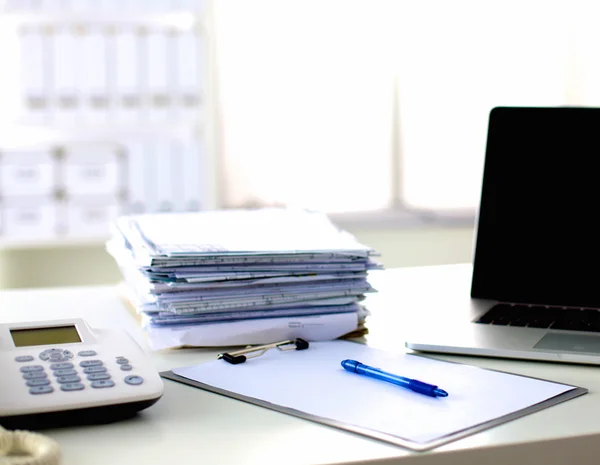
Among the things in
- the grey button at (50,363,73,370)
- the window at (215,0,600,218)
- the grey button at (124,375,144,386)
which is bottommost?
the grey button at (124,375,144,386)

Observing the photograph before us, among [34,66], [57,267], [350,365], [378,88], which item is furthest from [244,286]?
[378,88]

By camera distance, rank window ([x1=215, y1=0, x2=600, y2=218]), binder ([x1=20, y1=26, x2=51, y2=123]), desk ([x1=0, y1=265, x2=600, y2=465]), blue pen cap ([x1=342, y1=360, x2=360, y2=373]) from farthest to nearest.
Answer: window ([x1=215, y1=0, x2=600, y2=218]) < binder ([x1=20, y1=26, x2=51, y2=123]) < blue pen cap ([x1=342, y1=360, x2=360, y2=373]) < desk ([x1=0, y1=265, x2=600, y2=465])

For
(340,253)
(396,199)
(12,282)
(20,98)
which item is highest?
(20,98)

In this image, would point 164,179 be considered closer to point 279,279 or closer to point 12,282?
point 12,282

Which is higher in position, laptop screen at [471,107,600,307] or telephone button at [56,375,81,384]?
laptop screen at [471,107,600,307]

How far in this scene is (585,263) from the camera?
1.15 metres

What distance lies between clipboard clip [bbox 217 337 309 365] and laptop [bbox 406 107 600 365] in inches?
8.7

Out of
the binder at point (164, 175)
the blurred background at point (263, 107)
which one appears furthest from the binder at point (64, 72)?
the binder at point (164, 175)

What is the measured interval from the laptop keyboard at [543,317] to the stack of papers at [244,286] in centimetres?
16

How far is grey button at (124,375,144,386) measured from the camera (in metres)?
0.75

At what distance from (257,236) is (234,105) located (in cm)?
219

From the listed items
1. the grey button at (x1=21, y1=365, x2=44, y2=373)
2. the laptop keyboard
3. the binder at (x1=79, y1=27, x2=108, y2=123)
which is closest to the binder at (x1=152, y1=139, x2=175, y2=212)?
the binder at (x1=79, y1=27, x2=108, y2=123)

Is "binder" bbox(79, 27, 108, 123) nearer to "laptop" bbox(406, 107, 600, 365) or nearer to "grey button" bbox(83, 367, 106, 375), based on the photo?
"laptop" bbox(406, 107, 600, 365)

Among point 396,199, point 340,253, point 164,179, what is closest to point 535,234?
point 340,253
